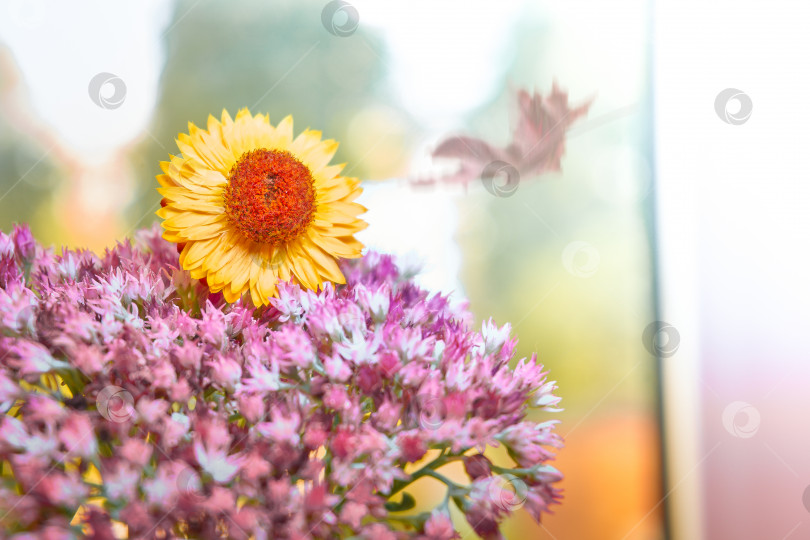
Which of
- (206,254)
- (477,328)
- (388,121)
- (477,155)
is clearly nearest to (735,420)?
(477,328)

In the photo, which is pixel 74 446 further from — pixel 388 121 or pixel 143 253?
pixel 388 121

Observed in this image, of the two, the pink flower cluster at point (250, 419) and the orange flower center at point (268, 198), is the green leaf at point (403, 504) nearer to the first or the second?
the pink flower cluster at point (250, 419)

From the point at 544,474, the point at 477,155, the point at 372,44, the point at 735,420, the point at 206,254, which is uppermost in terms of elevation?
the point at 372,44

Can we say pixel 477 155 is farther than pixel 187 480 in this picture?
Yes

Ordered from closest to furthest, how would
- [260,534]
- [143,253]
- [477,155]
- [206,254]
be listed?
[260,534]
[206,254]
[143,253]
[477,155]

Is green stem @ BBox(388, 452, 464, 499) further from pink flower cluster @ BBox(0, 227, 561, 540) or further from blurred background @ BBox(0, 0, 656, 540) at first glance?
blurred background @ BBox(0, 0, 656, 540)

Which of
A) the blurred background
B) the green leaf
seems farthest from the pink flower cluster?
the blurred background
